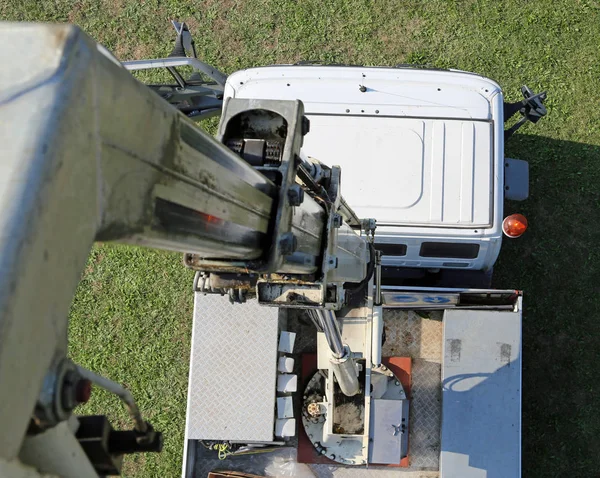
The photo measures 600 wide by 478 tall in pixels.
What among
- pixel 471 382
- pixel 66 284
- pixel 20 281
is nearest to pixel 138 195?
pixel 66 284

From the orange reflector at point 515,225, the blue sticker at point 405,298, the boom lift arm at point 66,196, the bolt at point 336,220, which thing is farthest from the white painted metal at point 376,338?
the boom lift arm at point 66,196

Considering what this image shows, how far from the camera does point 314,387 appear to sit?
605cm

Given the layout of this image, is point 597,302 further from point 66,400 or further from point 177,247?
point 66,400

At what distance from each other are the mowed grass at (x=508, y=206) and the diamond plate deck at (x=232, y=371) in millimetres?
1807

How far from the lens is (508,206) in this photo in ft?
25.9

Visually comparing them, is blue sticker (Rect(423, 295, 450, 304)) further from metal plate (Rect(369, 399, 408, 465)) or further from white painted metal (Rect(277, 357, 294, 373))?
white painted metal (Rect(277, 357, 294, 373))

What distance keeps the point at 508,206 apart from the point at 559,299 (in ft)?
4.52

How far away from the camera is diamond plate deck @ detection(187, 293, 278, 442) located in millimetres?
5797

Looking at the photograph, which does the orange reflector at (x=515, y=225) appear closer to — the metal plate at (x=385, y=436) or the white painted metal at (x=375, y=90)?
the white painted metal at (x=375, y=90)

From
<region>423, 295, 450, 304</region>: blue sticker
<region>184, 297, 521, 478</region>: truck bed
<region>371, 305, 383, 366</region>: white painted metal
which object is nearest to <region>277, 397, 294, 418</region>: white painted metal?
<region>184, 297, 521, 478</region>: truck bed

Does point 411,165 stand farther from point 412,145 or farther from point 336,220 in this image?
point 336,220

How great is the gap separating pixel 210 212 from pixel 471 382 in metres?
4.84

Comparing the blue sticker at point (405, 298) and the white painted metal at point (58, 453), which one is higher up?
the blue sticker at point (405, 298)

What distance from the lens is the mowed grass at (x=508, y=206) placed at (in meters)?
7.35
